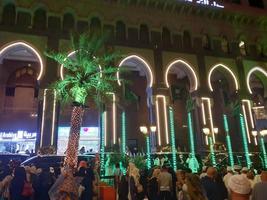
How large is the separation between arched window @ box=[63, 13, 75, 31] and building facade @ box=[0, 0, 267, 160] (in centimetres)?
8

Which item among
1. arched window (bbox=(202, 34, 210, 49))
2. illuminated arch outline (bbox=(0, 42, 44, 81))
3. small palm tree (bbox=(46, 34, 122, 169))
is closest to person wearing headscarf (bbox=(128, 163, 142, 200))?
small palm tree (bbox=(46, 34, 122, 169))

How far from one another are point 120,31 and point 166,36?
372 cm

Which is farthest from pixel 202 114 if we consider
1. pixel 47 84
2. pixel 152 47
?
pixel 47 84

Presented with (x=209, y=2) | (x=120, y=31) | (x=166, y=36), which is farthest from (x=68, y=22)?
(x=209, y=2)

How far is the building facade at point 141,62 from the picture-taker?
18.6 meters

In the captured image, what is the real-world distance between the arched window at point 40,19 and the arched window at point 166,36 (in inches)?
344

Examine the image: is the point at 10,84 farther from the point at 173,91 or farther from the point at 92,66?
the point at 173,91

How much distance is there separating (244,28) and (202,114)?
29.4ft

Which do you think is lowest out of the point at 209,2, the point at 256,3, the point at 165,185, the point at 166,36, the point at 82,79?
the point at 165,185

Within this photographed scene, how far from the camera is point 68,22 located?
20.0 meters

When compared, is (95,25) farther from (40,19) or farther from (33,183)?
(33,183)

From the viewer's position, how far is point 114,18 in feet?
68.5

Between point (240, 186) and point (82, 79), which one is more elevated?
point (82, 79)

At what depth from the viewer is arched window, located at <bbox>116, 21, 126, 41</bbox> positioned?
2086cm
